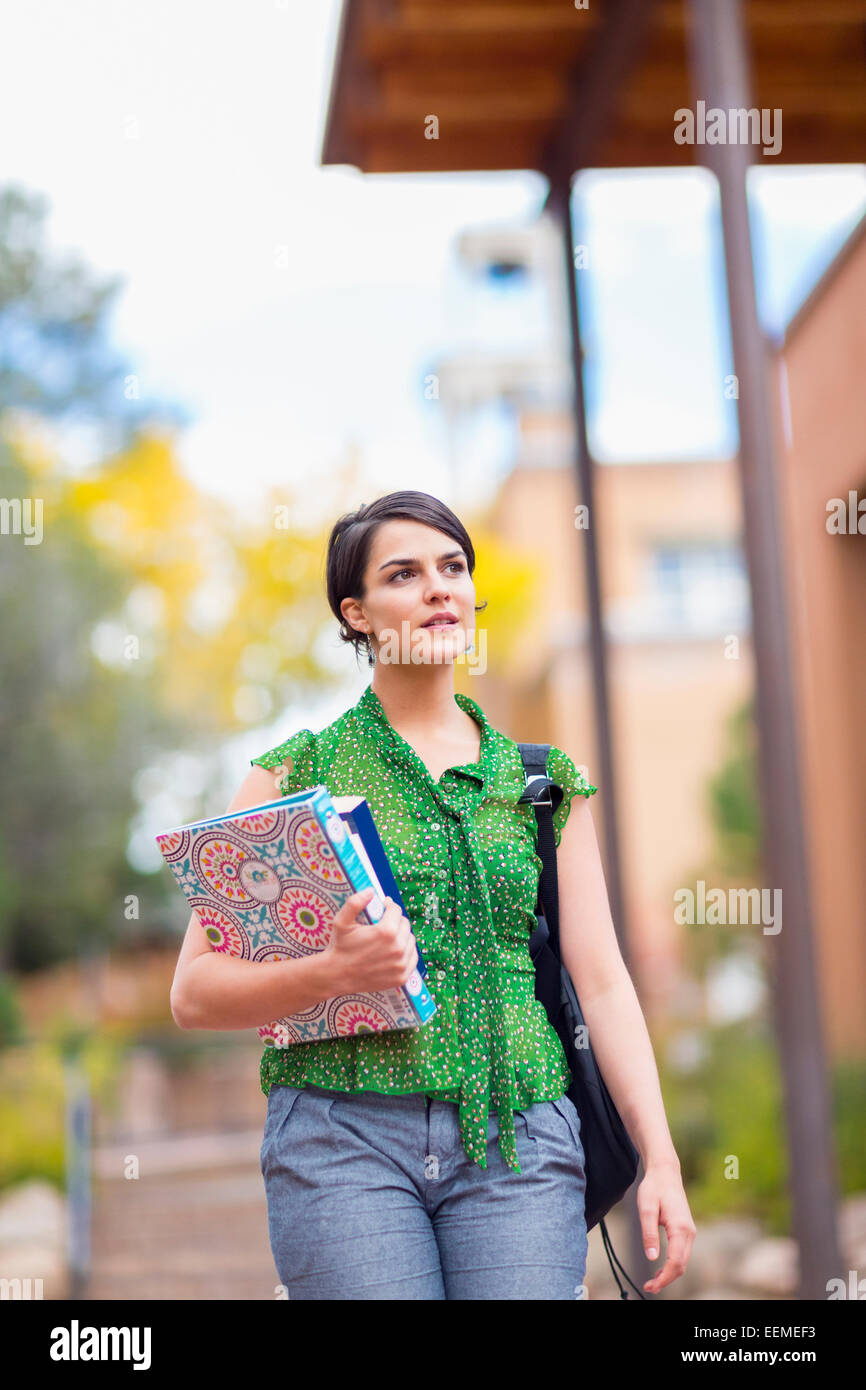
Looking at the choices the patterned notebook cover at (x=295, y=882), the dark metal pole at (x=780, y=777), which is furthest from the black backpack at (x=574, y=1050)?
the dark metal pole at (x=780, y=777)

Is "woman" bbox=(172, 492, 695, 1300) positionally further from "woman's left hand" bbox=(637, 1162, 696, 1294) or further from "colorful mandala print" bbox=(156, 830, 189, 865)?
"colorful mandala print" bbox=(156, 830, 189, 865)

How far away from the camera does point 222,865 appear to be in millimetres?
1108

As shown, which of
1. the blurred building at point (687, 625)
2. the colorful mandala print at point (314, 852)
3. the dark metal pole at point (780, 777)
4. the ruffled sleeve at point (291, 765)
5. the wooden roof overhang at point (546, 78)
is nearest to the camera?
the colorful mandala print at point (314, 852)

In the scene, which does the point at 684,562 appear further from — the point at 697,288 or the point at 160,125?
the point at 160,125

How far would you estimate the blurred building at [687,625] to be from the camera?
8.34m

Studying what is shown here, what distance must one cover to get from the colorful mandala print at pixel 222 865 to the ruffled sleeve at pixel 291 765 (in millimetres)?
143

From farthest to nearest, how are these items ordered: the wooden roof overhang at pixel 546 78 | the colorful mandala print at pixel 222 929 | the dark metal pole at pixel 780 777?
the wooden roof overhang at pixel 546 78 → the dark metal pole at pixel 780 777 → the colorful mandala print at pixel 222 929

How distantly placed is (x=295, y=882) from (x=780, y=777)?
114 inches

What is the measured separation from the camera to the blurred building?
328 inches

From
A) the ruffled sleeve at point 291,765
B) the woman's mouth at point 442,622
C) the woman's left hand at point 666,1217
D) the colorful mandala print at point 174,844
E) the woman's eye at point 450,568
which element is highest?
the woman's eye at point 450,568

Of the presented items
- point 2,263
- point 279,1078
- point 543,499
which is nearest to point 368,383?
point 543,499

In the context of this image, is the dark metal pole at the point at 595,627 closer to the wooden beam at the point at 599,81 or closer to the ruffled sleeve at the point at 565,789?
the wooden beam at the point at 599,81

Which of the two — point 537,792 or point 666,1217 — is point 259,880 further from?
point 666,1217

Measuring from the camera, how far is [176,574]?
50.8 feet
